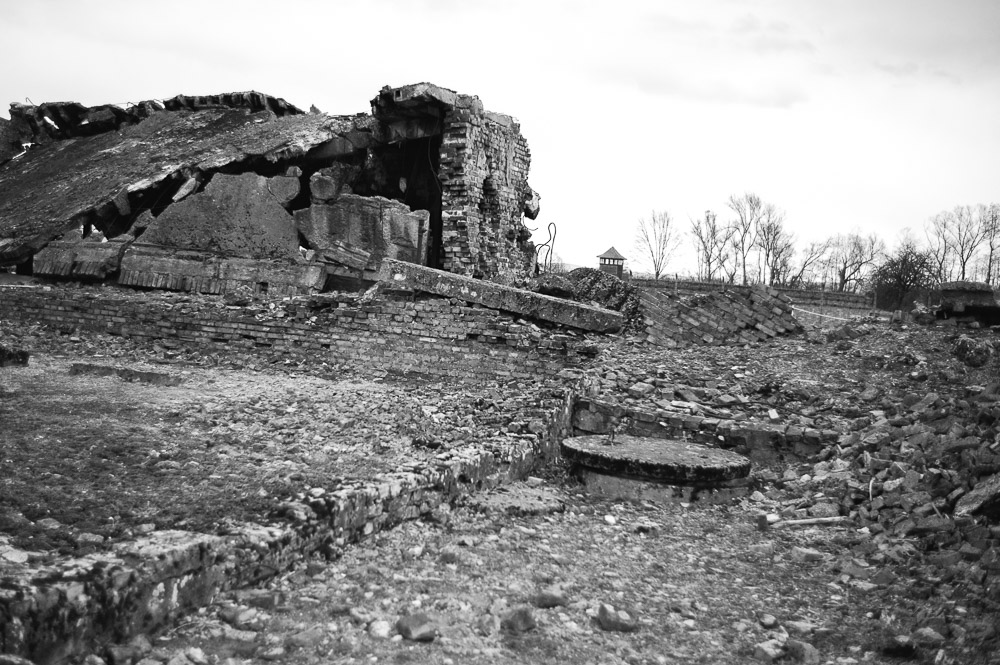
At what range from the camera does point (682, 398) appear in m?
7.21

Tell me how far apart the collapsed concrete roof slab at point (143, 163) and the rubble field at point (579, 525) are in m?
7.62

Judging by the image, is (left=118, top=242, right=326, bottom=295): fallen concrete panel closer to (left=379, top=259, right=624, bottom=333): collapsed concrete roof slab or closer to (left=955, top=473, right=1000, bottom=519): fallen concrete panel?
(left=379, top=259, right=624, bottom=333): collapsed concrete roof slab

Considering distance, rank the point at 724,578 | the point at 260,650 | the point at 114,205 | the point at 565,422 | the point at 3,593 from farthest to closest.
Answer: the point at 114,205 < the point at 565,422 < the point at 724,578 < the point at 260,650 < the point at 3,593

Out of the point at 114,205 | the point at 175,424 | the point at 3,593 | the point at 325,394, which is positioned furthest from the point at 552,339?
the point at 114,205

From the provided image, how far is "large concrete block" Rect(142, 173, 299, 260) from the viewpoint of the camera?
13023 millimetres

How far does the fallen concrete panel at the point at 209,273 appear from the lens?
11.7 meters

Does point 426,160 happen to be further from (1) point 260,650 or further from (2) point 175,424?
(1) point 260,650

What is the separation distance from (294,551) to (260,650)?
2.36 ft

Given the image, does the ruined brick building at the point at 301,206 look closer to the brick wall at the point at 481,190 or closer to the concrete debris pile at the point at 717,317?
the brick wall at the point at 481,190

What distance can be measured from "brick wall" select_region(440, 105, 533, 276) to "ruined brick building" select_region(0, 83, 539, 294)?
0.03 meters

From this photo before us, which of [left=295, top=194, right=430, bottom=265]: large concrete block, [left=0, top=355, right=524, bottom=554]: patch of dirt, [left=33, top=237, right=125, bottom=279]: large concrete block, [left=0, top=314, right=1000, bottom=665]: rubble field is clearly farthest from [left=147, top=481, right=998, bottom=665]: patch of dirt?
[left=33, top=237, right=125, bottom=279]: large concrete block

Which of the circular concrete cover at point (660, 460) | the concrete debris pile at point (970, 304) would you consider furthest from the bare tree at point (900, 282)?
the circular concrete cover at point (660, 460)

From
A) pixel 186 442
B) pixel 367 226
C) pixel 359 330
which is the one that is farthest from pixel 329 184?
pixel 186 442

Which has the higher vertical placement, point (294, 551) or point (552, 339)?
point (552, 339)
